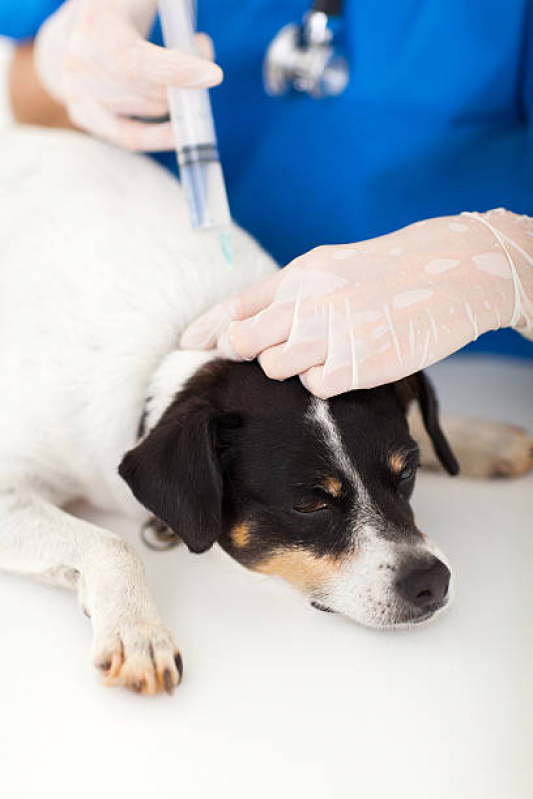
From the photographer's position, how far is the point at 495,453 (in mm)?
1893

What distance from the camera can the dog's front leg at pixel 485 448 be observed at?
6.19 ft

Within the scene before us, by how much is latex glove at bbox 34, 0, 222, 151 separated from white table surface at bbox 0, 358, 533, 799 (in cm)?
100

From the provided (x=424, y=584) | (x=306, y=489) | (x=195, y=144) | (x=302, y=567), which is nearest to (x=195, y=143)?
(x=195, y=144)

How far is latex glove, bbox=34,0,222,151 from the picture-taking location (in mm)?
1685

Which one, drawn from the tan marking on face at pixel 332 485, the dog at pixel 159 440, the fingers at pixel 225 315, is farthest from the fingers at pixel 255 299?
the tan marking on face at pixel 332 485

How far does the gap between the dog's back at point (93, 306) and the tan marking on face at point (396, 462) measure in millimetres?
553

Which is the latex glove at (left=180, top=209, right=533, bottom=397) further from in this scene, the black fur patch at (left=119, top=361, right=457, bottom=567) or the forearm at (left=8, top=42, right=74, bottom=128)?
the forearm at (left=8, top=42, right=74, bottom=128)

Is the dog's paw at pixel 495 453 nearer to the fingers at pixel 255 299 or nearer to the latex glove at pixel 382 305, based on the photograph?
the latex glove at pixel 382 305

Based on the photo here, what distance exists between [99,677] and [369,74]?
5.21 feet

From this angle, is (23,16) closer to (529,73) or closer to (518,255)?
(529,73)

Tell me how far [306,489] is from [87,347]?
0.61 metres

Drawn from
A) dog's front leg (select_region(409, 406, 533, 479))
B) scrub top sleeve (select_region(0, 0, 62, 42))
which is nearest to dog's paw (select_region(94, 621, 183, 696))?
dog's front leg (select_region(409, 406, 533, 479))

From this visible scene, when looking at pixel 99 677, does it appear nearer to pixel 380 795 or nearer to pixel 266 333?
pixel 380 795

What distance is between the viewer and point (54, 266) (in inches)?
72.7
